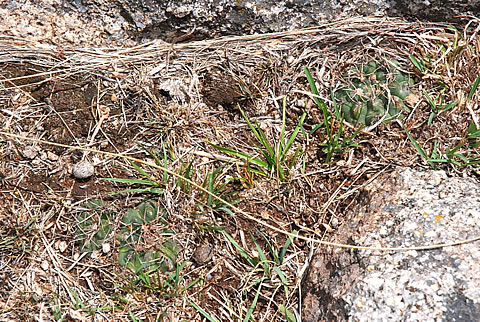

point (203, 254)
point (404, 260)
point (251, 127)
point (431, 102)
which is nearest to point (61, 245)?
point (203, 254)

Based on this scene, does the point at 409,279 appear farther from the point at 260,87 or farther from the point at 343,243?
the point at 260,87

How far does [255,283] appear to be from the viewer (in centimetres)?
166

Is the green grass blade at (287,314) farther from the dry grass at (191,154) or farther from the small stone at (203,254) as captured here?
the small stone at (203,254)

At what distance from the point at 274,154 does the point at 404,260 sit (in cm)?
63

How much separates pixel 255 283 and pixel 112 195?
27.6 inches

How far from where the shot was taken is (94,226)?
176 cm

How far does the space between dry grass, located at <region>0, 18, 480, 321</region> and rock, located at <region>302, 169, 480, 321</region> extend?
0.09 m

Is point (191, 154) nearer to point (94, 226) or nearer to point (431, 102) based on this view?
point (94, 226)

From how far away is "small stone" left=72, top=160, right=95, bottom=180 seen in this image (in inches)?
71.1

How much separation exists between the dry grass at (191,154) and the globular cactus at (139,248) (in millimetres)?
22

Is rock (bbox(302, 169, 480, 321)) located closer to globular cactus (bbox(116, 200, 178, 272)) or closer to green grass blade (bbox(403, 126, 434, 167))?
green grass blade (bbox(403, 126, 434, 167))

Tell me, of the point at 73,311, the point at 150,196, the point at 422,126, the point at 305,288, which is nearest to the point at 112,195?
the point at 150,196

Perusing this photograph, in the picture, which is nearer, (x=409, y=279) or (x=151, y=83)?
(x=409, y=279)

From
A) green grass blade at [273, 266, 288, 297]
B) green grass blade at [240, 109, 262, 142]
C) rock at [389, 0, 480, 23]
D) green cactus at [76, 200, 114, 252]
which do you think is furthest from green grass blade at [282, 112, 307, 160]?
green cactus at [76, 200, 114, 252]
